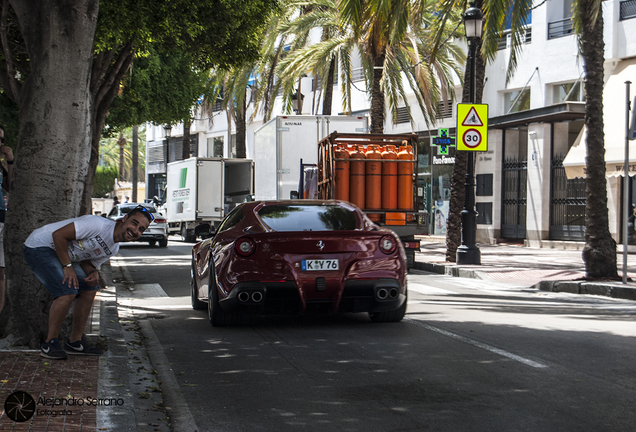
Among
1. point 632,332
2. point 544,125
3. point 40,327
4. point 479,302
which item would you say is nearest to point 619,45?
point 544,125

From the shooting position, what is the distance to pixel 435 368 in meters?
6.39

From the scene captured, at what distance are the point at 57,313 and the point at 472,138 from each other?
1351cm

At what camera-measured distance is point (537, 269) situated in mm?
17078

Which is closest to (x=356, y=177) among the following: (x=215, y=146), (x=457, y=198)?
(x=457, y=198)

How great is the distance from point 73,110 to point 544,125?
2212 centimetres

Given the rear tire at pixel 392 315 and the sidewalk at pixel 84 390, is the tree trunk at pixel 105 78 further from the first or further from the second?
the sidewalk at pixel 84 390

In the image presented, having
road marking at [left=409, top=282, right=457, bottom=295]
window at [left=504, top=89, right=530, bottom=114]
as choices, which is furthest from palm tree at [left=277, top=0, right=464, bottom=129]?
road marking at [left=409, top=282, right=457, bottom=295]

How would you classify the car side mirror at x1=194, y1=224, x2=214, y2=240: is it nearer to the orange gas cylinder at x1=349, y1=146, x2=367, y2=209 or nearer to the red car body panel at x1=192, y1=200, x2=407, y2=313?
the red car body panel at x1=192, y1=200, x2=407, y2=313

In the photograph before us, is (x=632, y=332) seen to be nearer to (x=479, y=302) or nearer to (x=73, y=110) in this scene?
(x=479, y=302)

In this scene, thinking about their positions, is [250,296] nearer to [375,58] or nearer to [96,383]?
[96,383]

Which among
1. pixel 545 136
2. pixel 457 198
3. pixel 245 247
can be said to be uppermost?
pixel 545 136

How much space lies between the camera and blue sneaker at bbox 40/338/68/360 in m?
6.11

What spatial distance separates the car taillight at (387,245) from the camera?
8312 mm

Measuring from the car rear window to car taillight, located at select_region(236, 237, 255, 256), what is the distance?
0.44 meters
